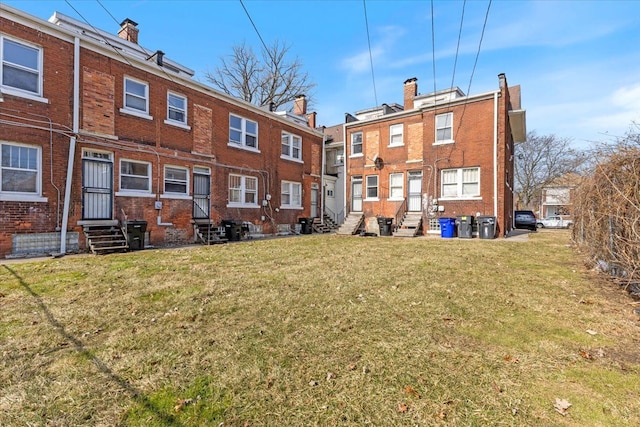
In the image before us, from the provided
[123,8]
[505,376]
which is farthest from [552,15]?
[123,8]

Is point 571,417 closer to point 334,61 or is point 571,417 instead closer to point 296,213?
point 334,61

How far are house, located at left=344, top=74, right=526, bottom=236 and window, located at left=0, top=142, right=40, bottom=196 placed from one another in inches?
552

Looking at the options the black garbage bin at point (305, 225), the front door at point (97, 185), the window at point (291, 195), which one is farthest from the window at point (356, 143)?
the front door at point (97, 185)

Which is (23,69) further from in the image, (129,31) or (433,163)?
(433,163)

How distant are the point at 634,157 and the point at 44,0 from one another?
13175mm

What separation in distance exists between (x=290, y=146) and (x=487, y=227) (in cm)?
1202

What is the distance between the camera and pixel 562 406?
2396 millimetres

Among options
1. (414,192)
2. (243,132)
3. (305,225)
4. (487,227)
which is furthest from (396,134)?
(243,132)

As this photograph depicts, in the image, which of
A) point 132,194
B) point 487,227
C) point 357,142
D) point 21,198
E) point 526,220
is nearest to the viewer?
point 21,198

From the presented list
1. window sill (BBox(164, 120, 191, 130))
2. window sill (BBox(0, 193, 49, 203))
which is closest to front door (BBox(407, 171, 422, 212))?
window sill (BBox(164, 120, 191, 130))

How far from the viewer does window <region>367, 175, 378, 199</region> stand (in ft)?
64.9

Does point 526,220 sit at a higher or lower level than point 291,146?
lower

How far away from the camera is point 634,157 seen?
15.4ft

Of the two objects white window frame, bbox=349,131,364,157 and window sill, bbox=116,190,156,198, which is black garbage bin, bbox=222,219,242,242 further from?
white window frame, bbox=349,131,364,157
